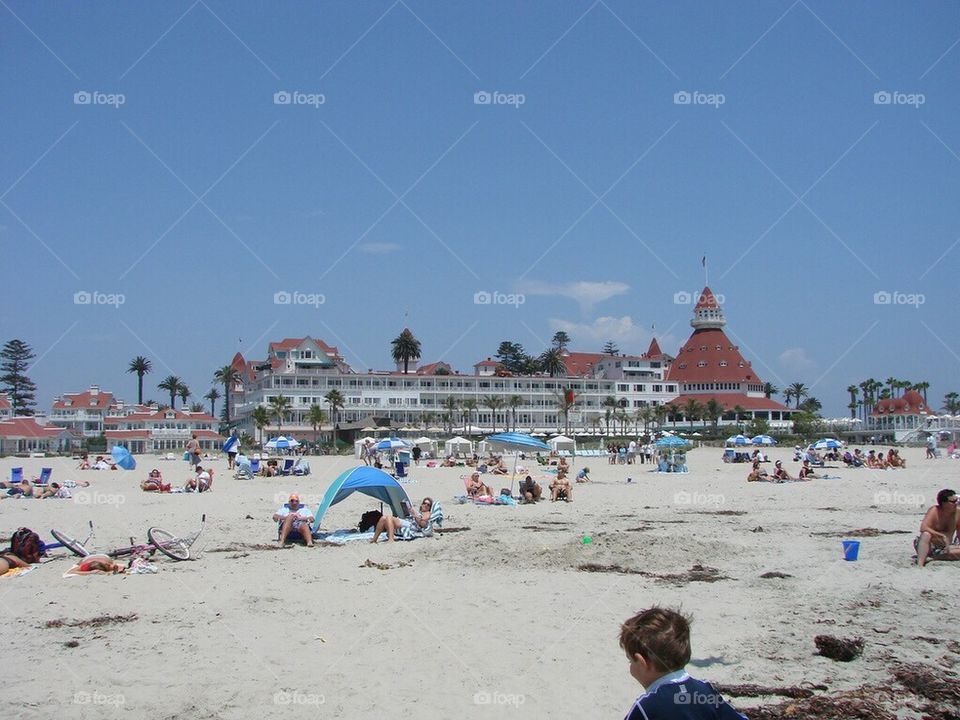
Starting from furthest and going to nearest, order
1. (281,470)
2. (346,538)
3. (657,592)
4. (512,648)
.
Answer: (281,470)
(346,538)
(657,592)
(512,648)

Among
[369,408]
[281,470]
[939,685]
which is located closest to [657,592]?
[939,685]

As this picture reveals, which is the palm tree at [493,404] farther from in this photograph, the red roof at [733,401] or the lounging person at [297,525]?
the lounging person at [297,525]

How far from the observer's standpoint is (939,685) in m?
6.05

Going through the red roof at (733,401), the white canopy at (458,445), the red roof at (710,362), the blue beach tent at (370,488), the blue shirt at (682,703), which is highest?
the red roof at (710,362)

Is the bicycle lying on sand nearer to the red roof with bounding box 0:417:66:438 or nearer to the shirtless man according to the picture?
the shirtless man

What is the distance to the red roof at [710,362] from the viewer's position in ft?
319

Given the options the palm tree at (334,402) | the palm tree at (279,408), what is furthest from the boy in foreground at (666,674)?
the palm tree at (279,408)

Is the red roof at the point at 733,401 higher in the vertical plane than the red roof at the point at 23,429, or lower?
higher

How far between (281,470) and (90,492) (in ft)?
29.9

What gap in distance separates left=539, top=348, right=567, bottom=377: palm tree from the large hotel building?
87cm

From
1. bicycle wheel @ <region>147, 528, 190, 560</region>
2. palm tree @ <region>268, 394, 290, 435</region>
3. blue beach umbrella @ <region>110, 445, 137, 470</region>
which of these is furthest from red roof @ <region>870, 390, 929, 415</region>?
bicycle wheel @ <region>147, 528, 190, 560</region>

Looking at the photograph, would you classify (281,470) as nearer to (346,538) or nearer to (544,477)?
(544,477)

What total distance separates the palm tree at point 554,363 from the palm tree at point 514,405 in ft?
46.7

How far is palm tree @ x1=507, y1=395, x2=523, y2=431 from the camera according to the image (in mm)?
85875
